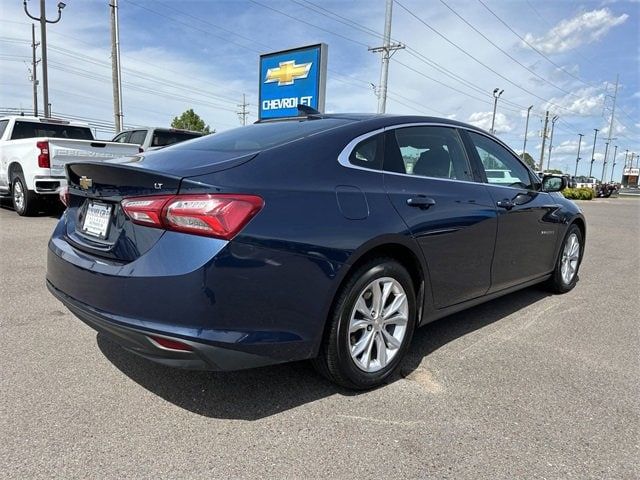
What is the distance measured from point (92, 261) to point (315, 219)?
1.17 m

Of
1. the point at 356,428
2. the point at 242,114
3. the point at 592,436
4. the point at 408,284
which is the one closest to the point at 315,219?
the point at 408,284

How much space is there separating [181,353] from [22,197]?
8871 millimetres

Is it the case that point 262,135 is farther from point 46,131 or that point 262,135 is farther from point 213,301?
point 46,131

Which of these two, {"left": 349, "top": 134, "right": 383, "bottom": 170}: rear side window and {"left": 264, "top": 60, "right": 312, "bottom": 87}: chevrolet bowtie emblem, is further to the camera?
{"left": 264, "top": 60, "right": 312, "bottom": 87}: chevrolet bowtie emblem

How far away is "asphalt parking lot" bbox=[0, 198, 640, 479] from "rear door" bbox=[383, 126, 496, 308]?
0.56m

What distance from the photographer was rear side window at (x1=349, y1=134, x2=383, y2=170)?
9.24ft

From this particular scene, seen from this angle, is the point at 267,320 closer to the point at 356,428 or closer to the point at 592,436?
the point at 356,428

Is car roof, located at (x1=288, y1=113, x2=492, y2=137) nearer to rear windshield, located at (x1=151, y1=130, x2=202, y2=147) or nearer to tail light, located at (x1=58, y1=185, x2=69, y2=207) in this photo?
tail light, located at (x1=58, y1=185, x2=69, y2=207)

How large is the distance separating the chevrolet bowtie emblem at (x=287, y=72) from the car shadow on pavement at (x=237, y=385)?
11.5m

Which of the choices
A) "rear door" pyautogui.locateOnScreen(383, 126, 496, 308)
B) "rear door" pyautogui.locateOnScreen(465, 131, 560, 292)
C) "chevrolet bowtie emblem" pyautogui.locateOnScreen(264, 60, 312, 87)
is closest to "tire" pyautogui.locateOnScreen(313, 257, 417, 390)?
"rear door" pyautogui.locateOnScreen(383, 126, 496, 308)

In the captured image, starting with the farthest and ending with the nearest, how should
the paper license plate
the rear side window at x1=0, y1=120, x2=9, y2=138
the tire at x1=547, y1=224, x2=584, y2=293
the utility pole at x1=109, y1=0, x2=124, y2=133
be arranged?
the utility pole at x1=109, y1=0, x2=124, y2=133, the rear side window at x1=0, y1=120, x2=9, y2=138, the tire at x1=547, y1=224, x2=584, y2=293, the paper license plate

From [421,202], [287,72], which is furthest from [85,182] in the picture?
[287,72]

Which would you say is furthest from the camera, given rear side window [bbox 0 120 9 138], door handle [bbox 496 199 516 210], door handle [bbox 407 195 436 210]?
rear side window [bbox 0 120 9 138]

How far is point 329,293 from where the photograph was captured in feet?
8.27
